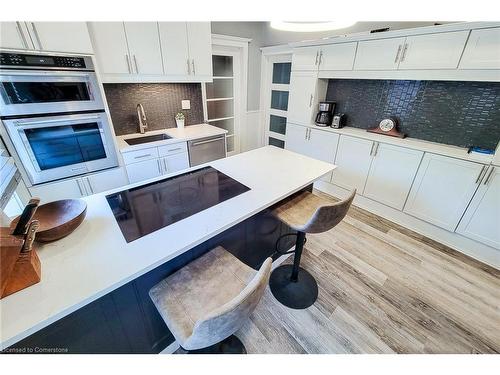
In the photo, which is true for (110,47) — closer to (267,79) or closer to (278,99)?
(267,79)

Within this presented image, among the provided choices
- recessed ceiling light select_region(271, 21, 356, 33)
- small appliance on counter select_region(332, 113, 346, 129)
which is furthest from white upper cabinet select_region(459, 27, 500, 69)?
recessed ceiling light select_region(271, 21, 356, 33)

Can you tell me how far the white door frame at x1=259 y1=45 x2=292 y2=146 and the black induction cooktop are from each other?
9.94 feet

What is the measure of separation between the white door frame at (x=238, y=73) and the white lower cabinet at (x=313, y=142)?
1.14 meters

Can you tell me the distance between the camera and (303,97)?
10.7 ft

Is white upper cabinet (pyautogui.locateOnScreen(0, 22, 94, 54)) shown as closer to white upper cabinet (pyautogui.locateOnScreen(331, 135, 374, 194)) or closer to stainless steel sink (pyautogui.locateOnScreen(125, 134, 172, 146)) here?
stainless steel sink (pyautogui.locateOnScreen(125, 134, 172, 146))

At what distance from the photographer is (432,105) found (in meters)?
2.42

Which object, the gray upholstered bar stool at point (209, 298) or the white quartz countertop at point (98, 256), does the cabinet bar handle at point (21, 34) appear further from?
the gray upholstered bar stool at point (209, 298)

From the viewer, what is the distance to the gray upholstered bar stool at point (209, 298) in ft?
2.41

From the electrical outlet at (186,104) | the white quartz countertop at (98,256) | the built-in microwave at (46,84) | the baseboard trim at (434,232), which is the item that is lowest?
the baseboard trim at (434,232)

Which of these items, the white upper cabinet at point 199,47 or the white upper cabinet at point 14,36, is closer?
the white upper cabinet at point 14,36

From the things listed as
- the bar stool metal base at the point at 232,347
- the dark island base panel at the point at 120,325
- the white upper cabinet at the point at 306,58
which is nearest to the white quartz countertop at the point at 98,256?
the dark island base panel at the point at 120,325

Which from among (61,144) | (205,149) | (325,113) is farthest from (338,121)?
(61,144)

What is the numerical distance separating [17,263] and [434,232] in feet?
11.1
